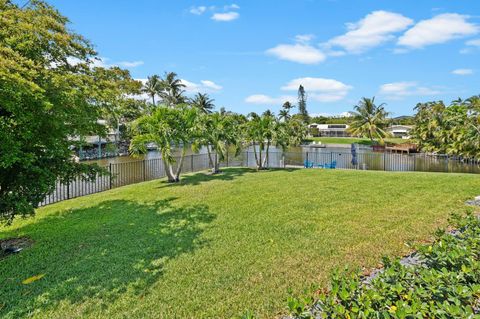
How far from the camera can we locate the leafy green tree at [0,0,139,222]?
3.65 meters

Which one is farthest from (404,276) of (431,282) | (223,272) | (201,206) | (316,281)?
(201,206)

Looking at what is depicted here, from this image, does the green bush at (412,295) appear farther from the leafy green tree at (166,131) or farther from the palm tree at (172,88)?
the palm tree at (172,88)

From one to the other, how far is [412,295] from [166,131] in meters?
8.53

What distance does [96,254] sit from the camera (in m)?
4.02

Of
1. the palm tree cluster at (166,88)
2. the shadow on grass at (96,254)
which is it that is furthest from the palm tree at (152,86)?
the shadow on grass at (96,254)

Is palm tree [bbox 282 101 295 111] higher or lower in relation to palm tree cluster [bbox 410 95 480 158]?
higher

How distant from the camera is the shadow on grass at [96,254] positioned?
3.02m

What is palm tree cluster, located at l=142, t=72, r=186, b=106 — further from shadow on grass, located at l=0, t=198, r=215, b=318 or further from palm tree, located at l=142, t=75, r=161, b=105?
shadow on grass, located at l=0, t=198, r=215, b=318

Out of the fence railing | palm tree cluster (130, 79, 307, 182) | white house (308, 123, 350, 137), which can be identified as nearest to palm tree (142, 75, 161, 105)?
the fence railing

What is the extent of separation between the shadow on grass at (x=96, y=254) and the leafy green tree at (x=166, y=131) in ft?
11.3

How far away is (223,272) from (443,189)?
270 inches

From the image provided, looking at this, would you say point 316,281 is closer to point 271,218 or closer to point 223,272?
point 223,272

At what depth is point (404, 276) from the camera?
2.42 m

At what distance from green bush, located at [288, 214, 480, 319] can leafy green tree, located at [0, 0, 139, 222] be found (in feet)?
12.7
